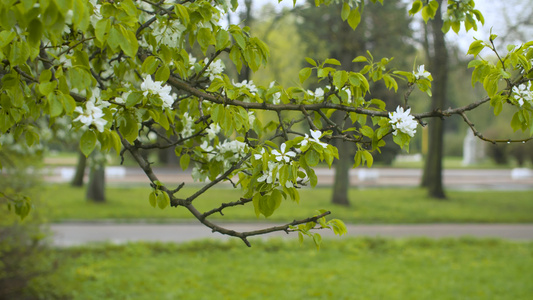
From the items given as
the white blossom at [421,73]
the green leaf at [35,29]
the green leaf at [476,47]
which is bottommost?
the green leaf at [35,29]

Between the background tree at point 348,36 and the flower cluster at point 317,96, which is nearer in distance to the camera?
the flower cluster at point 317,96

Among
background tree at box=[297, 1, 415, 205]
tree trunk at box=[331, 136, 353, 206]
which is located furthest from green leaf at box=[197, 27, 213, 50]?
tree trunk at box=[331, 136, 353, 206]

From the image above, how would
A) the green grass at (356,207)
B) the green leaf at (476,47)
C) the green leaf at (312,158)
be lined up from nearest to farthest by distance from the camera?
the green leaf at (312,158) → the green leaf at (476,47) → the green grass at (356,207)

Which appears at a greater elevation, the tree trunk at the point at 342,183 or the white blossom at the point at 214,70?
the white blossom at the point at 214,70

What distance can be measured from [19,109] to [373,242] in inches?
348

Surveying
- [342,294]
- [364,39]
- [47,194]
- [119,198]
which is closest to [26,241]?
[47,194]

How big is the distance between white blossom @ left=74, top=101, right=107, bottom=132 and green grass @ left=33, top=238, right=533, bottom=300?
517 cm

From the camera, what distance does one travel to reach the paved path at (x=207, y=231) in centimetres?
1077

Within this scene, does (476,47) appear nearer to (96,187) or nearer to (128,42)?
(128,42)

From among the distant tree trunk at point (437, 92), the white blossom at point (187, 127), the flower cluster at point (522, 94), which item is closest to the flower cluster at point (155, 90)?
the white blossom at point (187, 127)

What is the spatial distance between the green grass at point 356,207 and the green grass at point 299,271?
9.37ft

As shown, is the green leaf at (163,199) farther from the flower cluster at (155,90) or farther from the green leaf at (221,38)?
the green leaf at (221,38)

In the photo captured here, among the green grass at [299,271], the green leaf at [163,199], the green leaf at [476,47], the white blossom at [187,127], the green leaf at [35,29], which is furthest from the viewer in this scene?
the green grass at [299,271]

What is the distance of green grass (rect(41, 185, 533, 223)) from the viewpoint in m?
13.3
